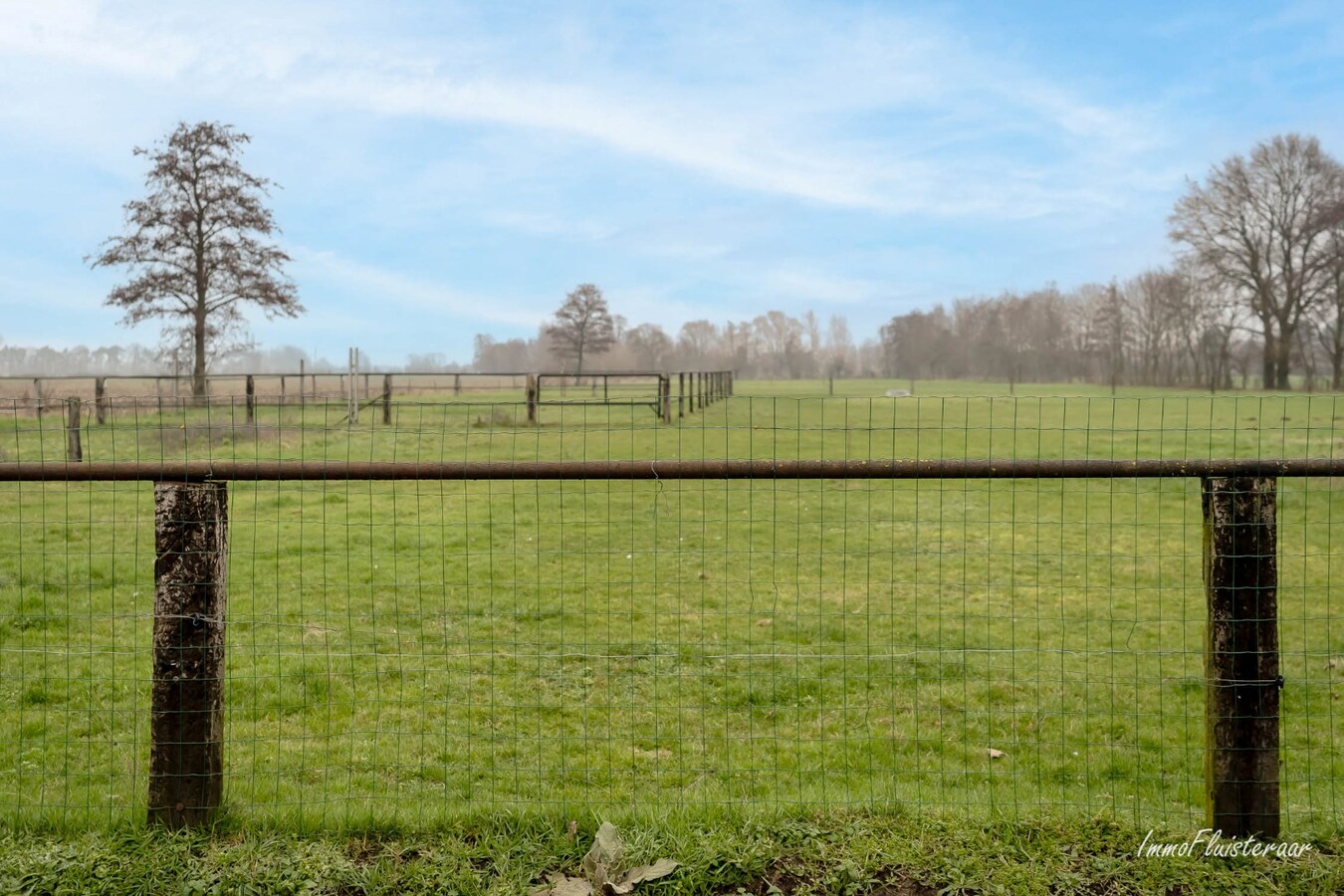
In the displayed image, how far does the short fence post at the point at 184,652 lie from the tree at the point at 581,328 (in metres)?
76.0

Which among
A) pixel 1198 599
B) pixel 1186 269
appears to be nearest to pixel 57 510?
pixel 1198 599

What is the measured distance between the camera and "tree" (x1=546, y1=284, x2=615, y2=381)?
80.2m

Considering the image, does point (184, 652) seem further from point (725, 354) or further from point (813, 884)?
point (725, 354)

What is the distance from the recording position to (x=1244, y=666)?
351 centimetres

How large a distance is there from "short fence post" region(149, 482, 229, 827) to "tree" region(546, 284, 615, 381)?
75956mm

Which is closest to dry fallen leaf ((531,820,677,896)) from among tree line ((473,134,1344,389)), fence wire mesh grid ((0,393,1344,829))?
fence wire mesh grid ((0,393,1344,829))

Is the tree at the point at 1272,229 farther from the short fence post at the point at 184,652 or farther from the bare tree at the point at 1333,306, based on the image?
the short fence post at the point at 184,652

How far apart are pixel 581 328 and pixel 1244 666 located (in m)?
78.0

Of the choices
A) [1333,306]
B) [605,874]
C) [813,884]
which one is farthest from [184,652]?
[1333,306]

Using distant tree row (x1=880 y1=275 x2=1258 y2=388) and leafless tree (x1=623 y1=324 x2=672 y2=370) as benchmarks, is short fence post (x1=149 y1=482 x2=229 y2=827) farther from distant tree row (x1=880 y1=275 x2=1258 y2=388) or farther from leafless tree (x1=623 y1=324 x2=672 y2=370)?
leafless tree (x1=623 y1=324 x2=672 y2=370)

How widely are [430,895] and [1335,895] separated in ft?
9.11

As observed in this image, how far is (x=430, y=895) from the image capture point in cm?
317

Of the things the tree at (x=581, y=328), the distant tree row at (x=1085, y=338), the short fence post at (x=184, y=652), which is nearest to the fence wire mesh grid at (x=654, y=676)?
the short fence post at (x=184, y=652)

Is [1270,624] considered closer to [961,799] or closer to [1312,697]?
[961,799]
